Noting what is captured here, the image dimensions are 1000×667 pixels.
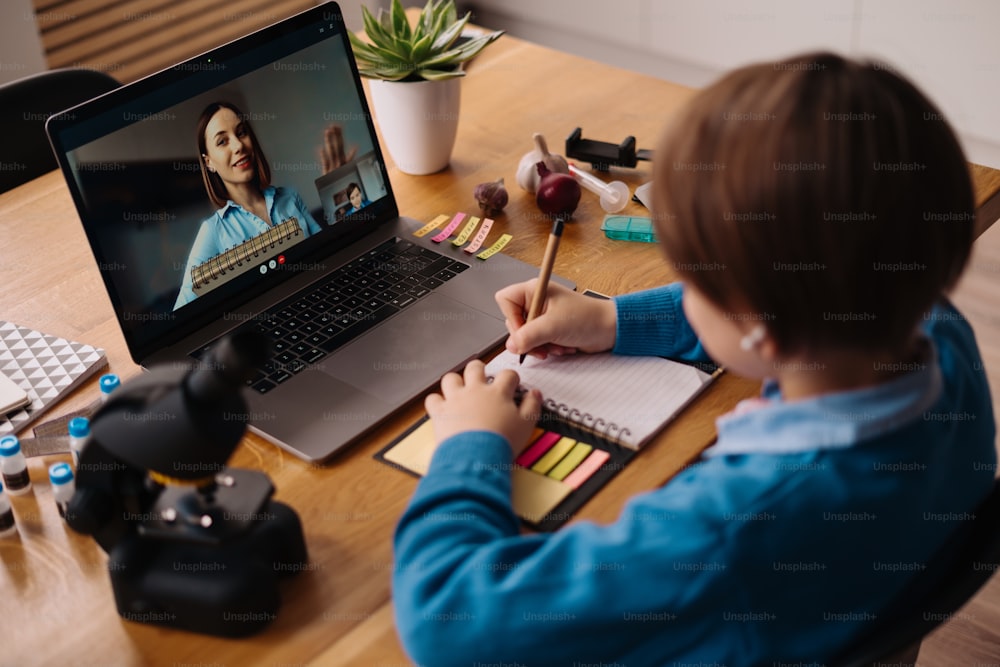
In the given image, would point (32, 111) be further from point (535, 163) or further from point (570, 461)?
point (570, 461)

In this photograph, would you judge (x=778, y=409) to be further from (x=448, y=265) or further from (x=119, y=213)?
(x=119, y=213)

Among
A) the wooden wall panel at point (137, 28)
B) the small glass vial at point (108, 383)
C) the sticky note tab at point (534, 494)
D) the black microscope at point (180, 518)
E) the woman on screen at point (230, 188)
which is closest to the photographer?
the black microscope at point (180, 518)

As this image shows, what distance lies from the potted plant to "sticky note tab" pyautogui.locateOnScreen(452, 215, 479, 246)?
171mm

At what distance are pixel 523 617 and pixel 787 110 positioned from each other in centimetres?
44

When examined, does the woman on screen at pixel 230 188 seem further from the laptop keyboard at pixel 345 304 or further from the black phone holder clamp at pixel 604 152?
the black phone holder clamp at pixel 604 152

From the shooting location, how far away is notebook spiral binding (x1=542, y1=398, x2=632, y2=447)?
42.0 inches

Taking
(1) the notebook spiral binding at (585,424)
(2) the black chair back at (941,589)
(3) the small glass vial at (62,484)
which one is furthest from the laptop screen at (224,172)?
(2) the black chair back at (941,589)

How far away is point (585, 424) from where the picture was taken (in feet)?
3.54

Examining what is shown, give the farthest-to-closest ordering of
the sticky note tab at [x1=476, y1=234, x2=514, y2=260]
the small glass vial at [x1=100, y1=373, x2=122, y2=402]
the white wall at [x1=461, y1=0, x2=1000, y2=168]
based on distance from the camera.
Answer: the white wall at [x1=461, y1=0, x2=1000, y2=168]
the sticky note tab at [x1=476, y1=234, x2=514, y2=260]
the small glass vial at [x1=100, y1=373, x2=122, y2=402]

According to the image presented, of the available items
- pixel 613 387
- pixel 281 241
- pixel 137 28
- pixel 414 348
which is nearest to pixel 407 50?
pixel 281 241

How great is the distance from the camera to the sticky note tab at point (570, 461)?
1.03m

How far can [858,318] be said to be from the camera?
0.77 m

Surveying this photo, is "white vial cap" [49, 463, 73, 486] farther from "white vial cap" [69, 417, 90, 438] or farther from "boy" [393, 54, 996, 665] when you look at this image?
"boy" [393, 54, 996, 665]

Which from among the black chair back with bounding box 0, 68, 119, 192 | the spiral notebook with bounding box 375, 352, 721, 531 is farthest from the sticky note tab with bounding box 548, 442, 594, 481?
the black chair back with bounding box 0, 68, 119, 192
